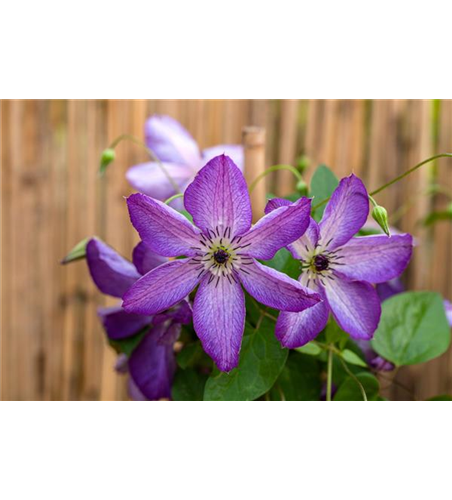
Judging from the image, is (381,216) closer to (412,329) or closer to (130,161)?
(412,329)

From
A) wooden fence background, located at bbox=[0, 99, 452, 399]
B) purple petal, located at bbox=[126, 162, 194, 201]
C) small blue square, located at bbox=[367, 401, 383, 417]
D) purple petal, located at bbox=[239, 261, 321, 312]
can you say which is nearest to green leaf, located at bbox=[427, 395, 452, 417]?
small blue square, located at bbox=[367, 401, 383, 417]

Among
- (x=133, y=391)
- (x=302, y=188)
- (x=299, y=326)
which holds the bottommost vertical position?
(x=133, y=391)

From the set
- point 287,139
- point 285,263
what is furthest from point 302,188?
point 287,139

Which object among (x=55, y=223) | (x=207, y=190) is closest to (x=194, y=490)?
(x=207, y=190)

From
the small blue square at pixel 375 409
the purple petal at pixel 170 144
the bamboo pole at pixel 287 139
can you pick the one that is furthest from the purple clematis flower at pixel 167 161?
the bamboo pole at pixel 287 139

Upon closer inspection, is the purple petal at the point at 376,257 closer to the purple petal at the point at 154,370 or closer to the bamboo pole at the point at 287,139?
the purple petal at the point at 154,370
